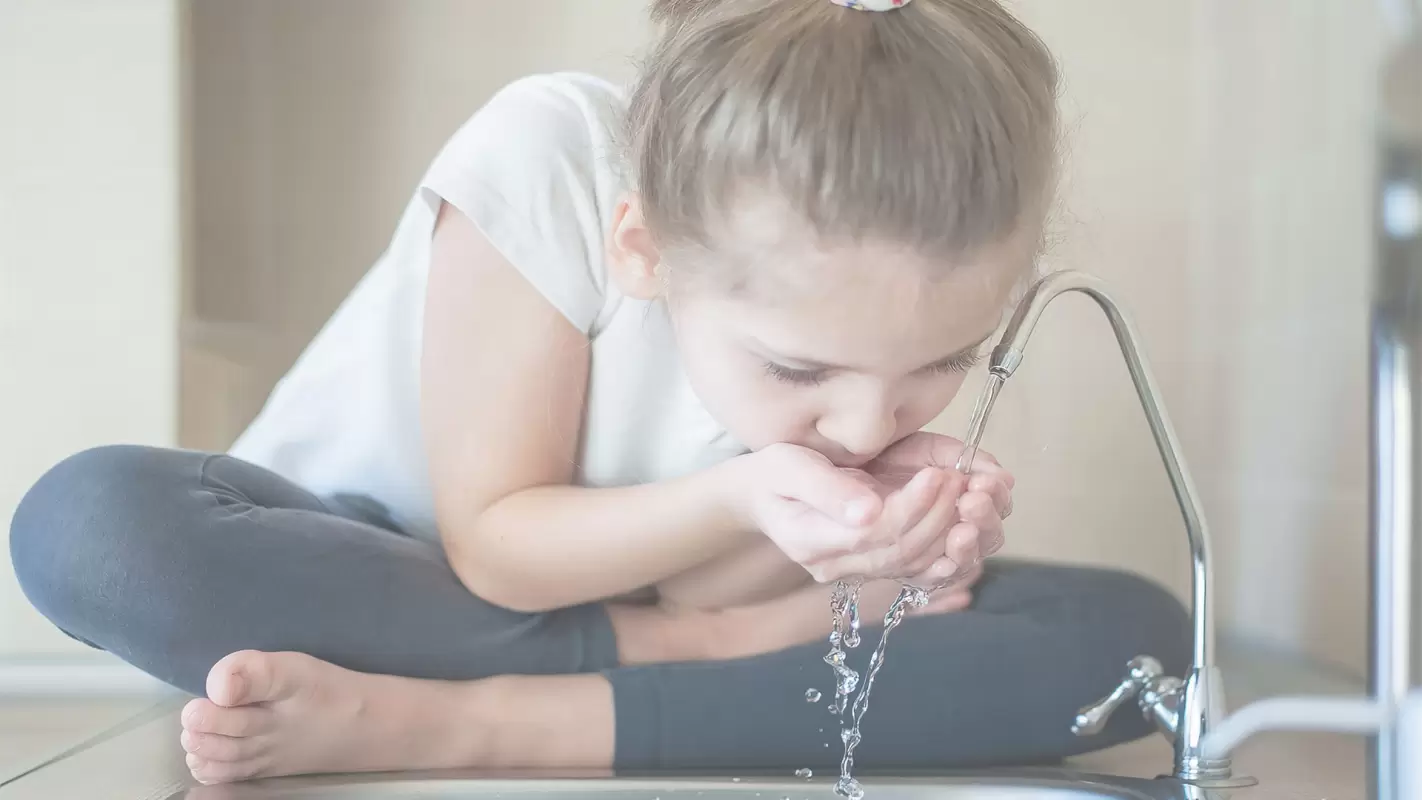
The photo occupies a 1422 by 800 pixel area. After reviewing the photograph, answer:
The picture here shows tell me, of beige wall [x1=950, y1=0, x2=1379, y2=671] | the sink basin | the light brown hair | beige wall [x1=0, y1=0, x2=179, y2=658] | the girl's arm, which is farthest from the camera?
beige wall [x1=0, y1=0, x2=179, y2=658]

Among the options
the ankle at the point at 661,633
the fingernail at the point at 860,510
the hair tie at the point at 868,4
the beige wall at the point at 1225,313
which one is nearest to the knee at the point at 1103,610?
the beige wall at the point at 1225,313

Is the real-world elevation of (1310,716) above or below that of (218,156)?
below

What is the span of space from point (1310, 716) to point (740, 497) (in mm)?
396

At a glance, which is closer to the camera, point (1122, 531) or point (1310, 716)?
point (1310, 716)

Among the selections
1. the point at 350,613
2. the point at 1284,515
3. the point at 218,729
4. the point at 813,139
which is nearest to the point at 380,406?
the point at 350,613

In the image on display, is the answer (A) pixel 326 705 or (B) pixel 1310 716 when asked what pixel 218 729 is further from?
(B) pixel 1310 716

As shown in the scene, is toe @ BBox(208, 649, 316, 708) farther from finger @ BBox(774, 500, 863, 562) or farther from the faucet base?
the faucet base

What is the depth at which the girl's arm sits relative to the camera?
82cm

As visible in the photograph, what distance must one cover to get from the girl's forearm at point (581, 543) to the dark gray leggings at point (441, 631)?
2 cm

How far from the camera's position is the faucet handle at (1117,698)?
0.83 meters

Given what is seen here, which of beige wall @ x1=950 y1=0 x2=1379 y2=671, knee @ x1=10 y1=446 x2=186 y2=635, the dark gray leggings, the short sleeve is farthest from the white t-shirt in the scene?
beige wall @ x1=950 y1=0 x2=1379 y2=671

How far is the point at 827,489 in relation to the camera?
2.11 ft

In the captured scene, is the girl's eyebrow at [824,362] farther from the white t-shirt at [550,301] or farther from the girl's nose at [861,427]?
the white t-shirt at [550,301]

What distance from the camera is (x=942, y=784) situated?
75 centimetres
